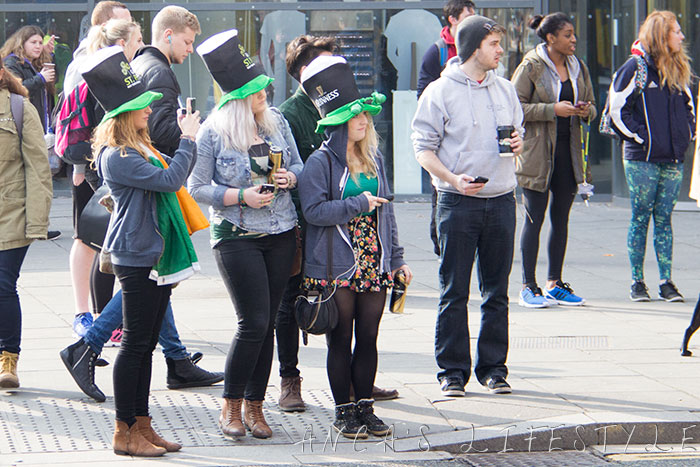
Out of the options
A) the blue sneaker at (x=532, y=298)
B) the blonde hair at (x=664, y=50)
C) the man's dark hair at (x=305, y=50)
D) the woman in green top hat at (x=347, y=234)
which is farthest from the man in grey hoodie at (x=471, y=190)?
the blonde hair at (x=664, y=50)

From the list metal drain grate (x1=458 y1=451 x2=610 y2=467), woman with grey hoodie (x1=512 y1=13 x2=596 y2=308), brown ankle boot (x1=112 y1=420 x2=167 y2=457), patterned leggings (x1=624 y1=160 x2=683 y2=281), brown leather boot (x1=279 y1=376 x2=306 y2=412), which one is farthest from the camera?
patterned leggings (x1=624 y1=160 x2=683 y2=281)

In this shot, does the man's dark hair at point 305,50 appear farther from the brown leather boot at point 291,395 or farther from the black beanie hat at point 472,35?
the brown leather boot at point 291,395

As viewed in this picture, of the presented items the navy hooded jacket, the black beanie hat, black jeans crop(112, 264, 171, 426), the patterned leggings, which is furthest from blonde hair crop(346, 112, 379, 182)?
the patterned leggings

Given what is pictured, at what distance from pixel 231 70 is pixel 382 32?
30.7 ft

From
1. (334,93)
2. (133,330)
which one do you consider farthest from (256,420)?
(334,93)

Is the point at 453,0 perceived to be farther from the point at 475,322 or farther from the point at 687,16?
the point at 687,16

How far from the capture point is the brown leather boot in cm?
587

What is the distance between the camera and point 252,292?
5332 millimetres

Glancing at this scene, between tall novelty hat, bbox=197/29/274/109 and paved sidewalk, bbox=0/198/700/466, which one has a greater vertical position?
tall novelty hat, bbox=197/29/274/109

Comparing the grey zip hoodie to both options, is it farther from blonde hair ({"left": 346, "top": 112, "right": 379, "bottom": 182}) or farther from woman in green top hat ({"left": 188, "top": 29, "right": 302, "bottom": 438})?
woman in green top hat ({"left": 188, "top": 29, "right": 302, "bottom": 438})

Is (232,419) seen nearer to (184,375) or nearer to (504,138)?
(184,375)

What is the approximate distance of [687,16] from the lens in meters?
13.7

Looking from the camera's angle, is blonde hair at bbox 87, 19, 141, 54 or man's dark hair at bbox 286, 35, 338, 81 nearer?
man's dark hair at bbox 286, 35, 338, 81

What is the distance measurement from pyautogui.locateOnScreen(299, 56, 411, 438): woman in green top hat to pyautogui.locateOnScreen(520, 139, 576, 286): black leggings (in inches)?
128
